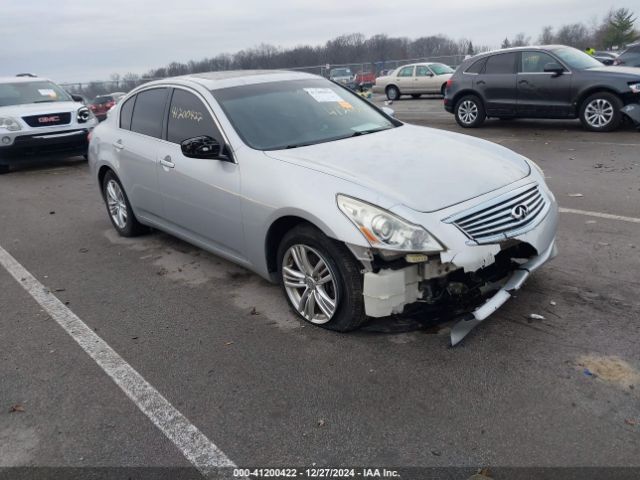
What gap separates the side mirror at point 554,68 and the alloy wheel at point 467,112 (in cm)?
190

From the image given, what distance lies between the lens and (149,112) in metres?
5.49

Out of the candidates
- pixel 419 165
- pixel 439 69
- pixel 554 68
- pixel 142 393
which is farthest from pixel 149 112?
pixel 439 69

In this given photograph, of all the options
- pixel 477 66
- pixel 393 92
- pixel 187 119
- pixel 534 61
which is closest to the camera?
pixel 187 119

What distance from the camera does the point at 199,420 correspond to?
299 cm

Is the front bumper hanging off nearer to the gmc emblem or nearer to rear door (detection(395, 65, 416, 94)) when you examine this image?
the gmc emblem

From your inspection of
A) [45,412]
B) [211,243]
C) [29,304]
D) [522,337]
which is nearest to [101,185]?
[29,304]

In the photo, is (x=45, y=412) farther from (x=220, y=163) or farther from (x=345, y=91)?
(x=345, y=91)

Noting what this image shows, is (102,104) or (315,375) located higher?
(102,104)

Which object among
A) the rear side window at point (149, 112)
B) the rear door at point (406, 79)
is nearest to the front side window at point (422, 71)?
the rear door at point (406, 79)

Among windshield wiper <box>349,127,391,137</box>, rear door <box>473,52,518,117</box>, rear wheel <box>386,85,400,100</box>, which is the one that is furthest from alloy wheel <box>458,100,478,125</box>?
rear wheel <box>386,85,400,100</box>

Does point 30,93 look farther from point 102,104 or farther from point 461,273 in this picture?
point 102,104

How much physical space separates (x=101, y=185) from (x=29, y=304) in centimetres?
227

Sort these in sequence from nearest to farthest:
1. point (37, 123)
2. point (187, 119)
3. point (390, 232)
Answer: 1. point (390, 232)
2. point (187, 119)
3. point (37, 123)

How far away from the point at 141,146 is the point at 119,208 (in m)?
1.20
